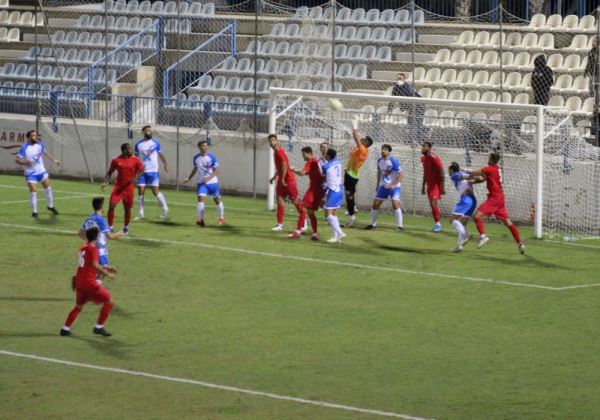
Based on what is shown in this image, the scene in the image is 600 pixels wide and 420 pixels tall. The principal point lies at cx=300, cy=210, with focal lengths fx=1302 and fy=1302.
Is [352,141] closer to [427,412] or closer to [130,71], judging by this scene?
[130,71]

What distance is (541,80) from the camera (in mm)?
31297

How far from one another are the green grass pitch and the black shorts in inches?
41.7

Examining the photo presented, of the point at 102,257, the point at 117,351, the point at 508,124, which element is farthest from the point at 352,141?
the point at 117,351

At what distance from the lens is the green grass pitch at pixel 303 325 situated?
523 inches

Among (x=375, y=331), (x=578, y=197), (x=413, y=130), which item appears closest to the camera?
(x=375, y=331)

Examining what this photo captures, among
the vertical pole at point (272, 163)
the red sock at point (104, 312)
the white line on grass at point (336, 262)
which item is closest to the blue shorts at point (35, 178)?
the white line on grass at point (336, 262)

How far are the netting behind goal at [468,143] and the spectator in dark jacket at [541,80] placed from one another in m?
1.57

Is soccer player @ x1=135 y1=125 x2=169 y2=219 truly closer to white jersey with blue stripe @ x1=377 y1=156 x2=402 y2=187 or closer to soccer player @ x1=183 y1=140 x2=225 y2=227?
soccer player @ x1=183 y1=140 x2=225 y2=227

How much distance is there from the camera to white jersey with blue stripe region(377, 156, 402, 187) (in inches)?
1022

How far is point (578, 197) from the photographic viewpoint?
26078 mm

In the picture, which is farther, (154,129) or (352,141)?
(154,129)

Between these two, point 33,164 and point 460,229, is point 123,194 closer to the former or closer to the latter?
point 33,164

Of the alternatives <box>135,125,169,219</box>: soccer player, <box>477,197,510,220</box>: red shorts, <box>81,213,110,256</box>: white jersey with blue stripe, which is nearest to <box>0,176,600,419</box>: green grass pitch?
<box>135,125,169,219</box>: soccer player

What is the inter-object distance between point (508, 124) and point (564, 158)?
1621mm
